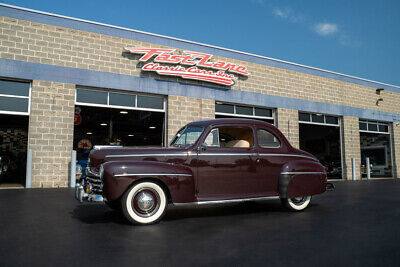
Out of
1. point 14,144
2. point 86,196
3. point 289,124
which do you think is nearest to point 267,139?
point 86,196

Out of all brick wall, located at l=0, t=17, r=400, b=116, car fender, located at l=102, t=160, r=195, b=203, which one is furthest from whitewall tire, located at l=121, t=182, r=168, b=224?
brick wall, located at l=0, t=17, r=400, b=116


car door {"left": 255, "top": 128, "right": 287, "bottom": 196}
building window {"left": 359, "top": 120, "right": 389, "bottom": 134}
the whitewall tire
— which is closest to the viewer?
the whitewall tire

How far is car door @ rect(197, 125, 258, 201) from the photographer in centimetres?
→ 533

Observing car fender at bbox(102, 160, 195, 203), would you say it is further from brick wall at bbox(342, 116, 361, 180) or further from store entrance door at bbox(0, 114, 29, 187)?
store entrance door at bbox(0, 114, 29, 187)

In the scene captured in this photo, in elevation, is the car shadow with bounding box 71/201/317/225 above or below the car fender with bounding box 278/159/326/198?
below

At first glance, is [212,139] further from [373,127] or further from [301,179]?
[373,127]

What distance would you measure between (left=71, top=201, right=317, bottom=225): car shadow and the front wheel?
15 centimetres

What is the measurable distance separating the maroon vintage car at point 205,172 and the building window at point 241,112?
345 inches

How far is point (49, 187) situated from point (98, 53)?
5.43 meters

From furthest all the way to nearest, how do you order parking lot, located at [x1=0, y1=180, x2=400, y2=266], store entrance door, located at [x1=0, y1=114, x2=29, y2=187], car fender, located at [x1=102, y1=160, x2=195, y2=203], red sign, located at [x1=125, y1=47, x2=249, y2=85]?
store entrance door, located at [x1=0, y1=114, x2=29, y2=187], red sign, located at [x1=125, y1=47, x2=249, y2=85], car fender, located at [x1=102, y1=160, x2=195, y2=203], parking lot, located at [x1=0, y1=180, x2=400, y2=266]

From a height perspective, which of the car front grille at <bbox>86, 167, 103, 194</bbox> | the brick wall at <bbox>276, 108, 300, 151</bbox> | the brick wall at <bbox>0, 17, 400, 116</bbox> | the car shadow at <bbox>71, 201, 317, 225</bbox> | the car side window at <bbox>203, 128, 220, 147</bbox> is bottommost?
the car shadow at <bbox>71, 201, 317, 225</bbox>

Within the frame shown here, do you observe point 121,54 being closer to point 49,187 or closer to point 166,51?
point 166,51

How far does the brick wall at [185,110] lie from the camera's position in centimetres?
1351

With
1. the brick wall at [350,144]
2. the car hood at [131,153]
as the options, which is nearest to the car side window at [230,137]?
the car hood at [131,153]
